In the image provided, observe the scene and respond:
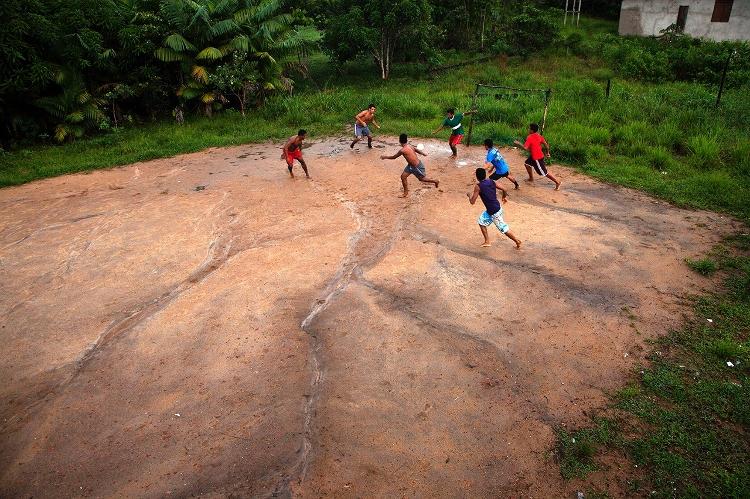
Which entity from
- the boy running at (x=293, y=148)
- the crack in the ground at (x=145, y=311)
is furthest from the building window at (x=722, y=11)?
the crack in the ground at (x=145, y=311)

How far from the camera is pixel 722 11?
768 inches

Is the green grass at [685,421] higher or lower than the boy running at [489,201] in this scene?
lower

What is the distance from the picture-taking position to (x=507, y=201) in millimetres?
9320

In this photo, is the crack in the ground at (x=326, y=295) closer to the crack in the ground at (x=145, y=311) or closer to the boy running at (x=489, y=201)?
the boy running at (x=489, y=201)

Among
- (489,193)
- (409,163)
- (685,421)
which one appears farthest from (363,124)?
(685,421)

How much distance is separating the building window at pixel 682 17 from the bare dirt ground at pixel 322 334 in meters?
15.5

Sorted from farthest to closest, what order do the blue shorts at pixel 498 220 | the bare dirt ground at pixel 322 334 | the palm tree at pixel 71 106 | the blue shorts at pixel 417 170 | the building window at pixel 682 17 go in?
the building window at pixel 682 17
the palm tree at pixel 71 106
the blue shorts at pixel 417 170
the blue shorts at pixel 498 220
the bare dirt ground at pixel 322 334

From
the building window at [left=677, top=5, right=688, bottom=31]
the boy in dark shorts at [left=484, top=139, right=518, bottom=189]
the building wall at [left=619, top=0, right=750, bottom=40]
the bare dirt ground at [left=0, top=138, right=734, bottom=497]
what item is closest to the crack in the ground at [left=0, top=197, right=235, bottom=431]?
the bare dirt ground at [left=0, top=138, right=734, bottom=497]

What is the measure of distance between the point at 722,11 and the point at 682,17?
1.37m

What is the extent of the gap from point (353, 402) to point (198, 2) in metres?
15.5

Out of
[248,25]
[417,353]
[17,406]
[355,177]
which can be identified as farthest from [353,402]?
[248,25]

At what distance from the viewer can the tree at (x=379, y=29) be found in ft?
56.1

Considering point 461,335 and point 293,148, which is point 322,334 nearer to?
point 461,335

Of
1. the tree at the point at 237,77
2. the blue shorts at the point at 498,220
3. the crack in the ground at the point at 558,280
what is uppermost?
the tree at the point at 237,77
